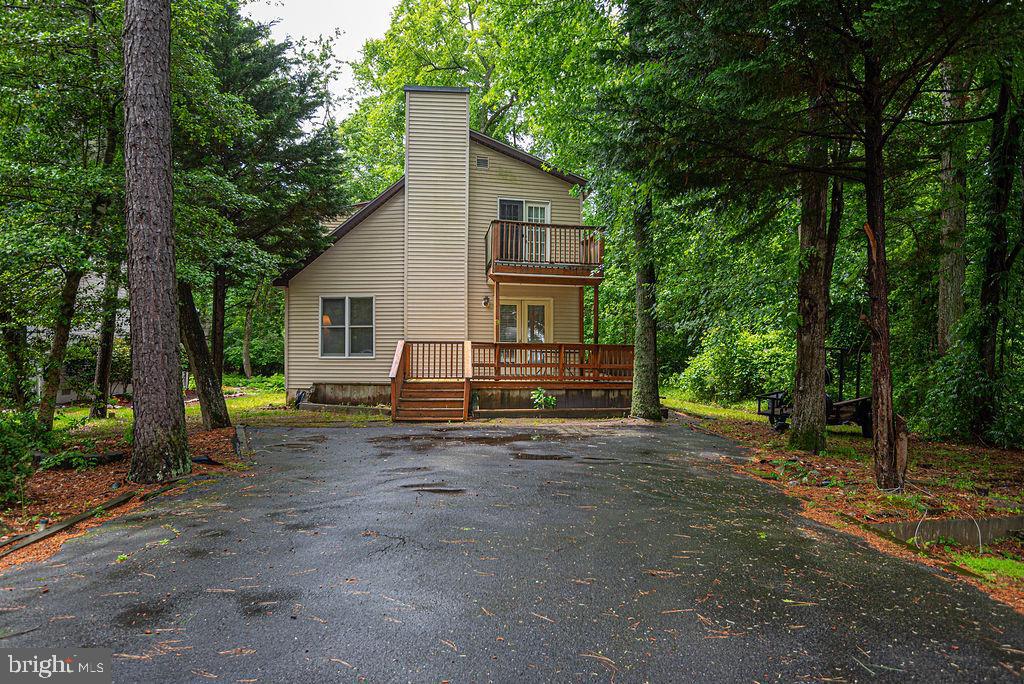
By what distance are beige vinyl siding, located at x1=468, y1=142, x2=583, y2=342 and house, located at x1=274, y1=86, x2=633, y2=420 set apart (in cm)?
3

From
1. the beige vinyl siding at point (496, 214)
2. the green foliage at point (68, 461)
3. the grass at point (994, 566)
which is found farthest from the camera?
the beige vinyl siding at point (496, 214)

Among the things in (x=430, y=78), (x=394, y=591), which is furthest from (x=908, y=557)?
(x=430, y=78)

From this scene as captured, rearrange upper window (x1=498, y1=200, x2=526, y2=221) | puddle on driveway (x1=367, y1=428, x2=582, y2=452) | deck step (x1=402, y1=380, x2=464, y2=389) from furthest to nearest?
upper window (x1=498, y1=200, x2=526, y2=221), deck step (x1=402, y1=380, x2=464, y2=389), puddle on driveway (x1=367, y1=428, x2=582, y2=452)

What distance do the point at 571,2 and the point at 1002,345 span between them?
11.9 m

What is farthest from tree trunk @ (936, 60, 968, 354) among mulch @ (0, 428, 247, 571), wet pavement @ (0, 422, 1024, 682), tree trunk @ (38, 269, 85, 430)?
tree trunk @ (38, 269, 85, 430)

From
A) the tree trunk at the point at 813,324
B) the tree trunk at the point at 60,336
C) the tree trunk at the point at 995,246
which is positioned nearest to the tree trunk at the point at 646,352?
the tree trunk at the point at 813,324

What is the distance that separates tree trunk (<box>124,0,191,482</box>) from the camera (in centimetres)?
620

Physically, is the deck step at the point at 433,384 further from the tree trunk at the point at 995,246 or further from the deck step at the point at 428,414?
the tree trunk at the point at 995,246

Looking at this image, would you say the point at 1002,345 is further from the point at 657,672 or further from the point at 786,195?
the point at 657,672

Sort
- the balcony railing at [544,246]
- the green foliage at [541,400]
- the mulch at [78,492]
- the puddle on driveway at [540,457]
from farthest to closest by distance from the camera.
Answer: the balcony railing at [544,246] → the green foliage at [541,400] → the puddle on driveway at [540,457] → the mulch at [78,492]

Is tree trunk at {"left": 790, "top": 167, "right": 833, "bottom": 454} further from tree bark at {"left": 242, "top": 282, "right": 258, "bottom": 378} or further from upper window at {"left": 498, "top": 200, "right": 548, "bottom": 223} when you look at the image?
tree bark at {"left": 242, "top": 282, "right": 258, "bottom": 378}

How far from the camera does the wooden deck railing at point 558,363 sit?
13.7 metres

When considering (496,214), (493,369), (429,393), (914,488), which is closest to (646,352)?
(493,369)

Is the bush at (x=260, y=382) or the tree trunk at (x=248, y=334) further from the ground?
the tree trunk at (x=248, y=334)
